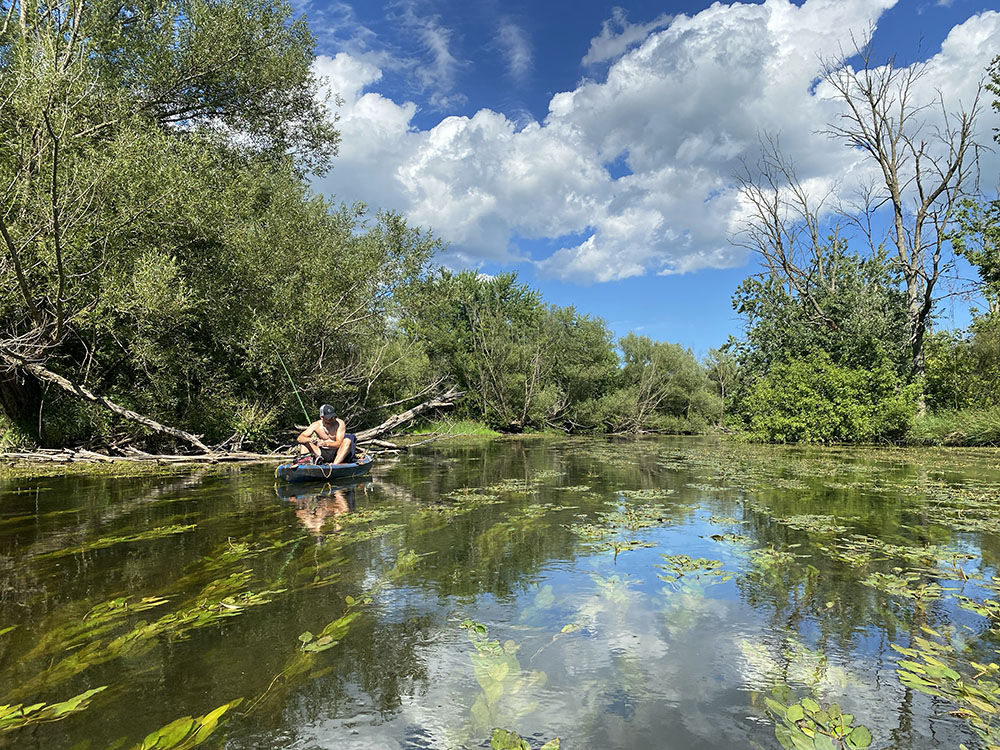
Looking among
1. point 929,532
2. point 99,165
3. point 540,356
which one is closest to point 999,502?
point 929,532

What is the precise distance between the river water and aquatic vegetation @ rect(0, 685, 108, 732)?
0.04m

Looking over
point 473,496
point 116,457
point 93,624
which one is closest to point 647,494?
point 473,496

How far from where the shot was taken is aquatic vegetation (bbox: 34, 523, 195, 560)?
607 centimetres

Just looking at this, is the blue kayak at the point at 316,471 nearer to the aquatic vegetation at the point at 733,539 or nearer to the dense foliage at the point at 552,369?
the aquatic vegetation at the point at 733,539

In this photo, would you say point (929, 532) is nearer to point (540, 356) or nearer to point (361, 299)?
point (361, 299)

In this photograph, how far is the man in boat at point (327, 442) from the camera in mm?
12109

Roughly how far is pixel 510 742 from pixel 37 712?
105 inches

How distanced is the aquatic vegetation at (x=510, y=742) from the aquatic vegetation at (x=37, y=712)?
7.81 feet

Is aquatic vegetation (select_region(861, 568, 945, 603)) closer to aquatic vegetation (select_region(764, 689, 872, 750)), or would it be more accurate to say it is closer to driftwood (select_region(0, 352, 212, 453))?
aquatic vegetation (select_region(764, 689, 872, 750))

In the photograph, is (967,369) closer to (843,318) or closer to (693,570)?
(843,318)

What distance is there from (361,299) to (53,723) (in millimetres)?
17736

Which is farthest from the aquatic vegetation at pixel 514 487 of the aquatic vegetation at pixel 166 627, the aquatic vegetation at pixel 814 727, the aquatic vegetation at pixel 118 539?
the aquatic vegetation at pixel 814 727

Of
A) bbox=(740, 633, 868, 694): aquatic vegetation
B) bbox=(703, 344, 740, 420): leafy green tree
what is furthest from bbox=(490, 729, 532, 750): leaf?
bbox=(703, 344, 740, 420): leafy green tree

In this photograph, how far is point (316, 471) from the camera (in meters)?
11.2
